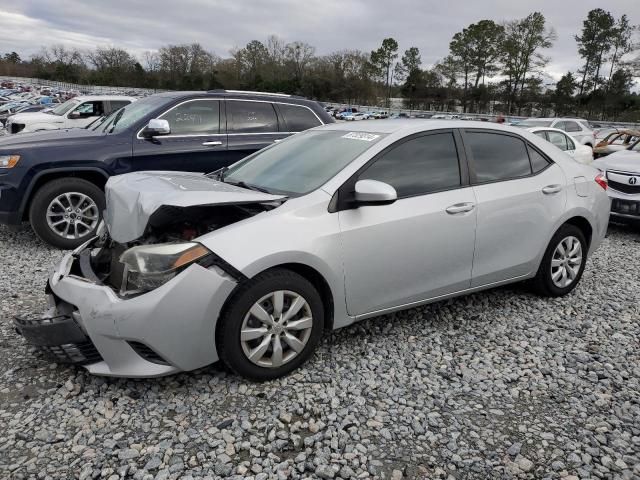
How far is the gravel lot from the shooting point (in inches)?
93.0

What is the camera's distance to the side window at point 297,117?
678 cm

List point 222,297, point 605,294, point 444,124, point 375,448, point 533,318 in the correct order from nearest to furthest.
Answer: point 375,448 → point 222,297 → point 444,124 → point 533,318 → point 605,294

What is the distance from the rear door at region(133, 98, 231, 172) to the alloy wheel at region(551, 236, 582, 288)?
4069mm

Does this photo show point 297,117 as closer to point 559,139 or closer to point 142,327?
point 142,327

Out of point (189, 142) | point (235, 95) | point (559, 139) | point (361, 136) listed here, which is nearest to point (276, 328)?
point (361, 136)

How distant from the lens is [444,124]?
3.80 meters

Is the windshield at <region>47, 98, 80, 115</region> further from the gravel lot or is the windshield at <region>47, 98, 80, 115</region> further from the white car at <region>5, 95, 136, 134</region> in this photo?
the gravel lot

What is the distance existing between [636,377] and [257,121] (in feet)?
16.8

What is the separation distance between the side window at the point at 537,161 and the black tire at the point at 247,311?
7.71 feet

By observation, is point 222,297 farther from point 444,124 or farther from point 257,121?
point 257,121

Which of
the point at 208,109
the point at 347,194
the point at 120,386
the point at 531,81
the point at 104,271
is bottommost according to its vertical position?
the point at 120,386

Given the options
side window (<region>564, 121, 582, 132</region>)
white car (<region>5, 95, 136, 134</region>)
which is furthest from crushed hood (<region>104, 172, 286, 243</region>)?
side window (<region>564, 121, 582, 132</region>)

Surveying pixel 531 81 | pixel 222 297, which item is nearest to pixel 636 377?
pixel 222 297

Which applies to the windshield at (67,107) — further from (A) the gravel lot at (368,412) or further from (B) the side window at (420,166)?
(B) the side window at (420,166)
